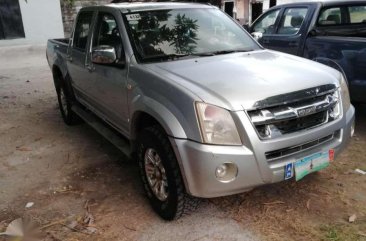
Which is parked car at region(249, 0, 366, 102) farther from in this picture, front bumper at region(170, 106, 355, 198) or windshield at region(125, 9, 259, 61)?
front bumper at region(170, 106, 355, 198)

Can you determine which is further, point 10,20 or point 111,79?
point 10,20

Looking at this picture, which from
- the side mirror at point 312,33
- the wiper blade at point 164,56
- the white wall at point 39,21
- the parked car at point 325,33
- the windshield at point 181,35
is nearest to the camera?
the wiper blade at point 164,56

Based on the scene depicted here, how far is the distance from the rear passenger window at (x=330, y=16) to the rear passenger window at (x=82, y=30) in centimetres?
351

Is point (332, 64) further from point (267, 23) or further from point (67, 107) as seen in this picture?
point (67, 107)

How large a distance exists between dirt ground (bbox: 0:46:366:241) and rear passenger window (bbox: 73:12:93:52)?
1.30 metres

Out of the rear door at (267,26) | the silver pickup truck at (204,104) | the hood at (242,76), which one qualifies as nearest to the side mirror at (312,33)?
the rear door at (267,26)

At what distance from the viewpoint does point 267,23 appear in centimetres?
692

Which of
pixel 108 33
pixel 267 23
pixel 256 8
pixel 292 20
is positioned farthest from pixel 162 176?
pixel 256 8

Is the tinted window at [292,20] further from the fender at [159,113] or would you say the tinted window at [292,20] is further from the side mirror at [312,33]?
the fender at [159,113]

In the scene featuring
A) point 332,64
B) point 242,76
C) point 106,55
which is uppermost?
point 106,55

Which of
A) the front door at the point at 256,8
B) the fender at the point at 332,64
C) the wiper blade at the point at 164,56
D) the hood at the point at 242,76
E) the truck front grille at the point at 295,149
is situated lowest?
the front door at the point at 256,8

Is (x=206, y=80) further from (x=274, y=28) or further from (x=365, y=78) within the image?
(x=274, y=28)

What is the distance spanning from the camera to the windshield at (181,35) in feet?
12.1

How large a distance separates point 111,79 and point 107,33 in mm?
641
